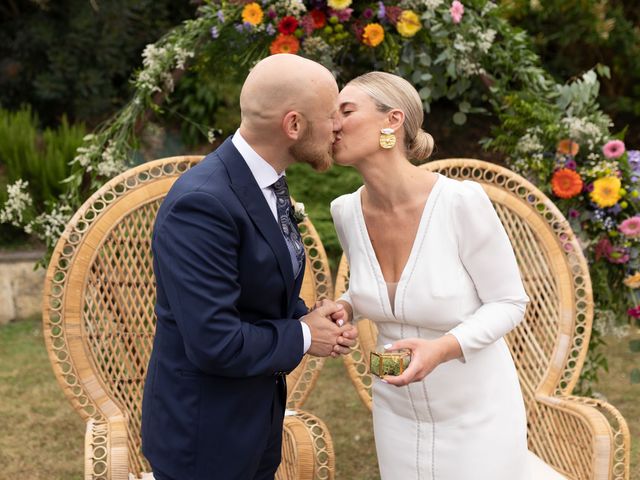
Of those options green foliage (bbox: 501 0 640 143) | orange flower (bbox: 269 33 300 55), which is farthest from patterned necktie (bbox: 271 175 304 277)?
green foliage (bbox: 501 0 640 143)

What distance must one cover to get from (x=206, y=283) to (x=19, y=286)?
451cm

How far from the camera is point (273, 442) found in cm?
233

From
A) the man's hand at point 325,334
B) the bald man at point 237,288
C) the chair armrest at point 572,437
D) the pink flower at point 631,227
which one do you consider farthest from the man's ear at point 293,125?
the pink flower at point 631,227

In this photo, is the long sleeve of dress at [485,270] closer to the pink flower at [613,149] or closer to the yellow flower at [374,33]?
the yellow flower at [374,33]

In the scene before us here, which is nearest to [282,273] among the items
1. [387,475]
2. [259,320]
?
[259,320]

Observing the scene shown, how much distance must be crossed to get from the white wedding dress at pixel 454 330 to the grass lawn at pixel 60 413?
1695 mm

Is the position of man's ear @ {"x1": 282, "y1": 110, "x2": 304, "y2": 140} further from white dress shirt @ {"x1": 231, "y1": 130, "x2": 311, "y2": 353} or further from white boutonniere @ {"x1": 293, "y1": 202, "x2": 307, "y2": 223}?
white boutonniere @ {"x1": 293, "y1": 202, "x2": 307, "y2": 223}

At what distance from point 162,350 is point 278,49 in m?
1.87

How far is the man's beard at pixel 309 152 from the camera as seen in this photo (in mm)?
2076

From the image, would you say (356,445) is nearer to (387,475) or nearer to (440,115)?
(387,475)

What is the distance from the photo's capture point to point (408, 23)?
11.8 feet

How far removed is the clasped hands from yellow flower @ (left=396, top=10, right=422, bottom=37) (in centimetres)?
168

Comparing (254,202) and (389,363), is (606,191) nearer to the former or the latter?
(389,363)

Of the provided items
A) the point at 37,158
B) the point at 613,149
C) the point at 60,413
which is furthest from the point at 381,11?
the point at 37,158
